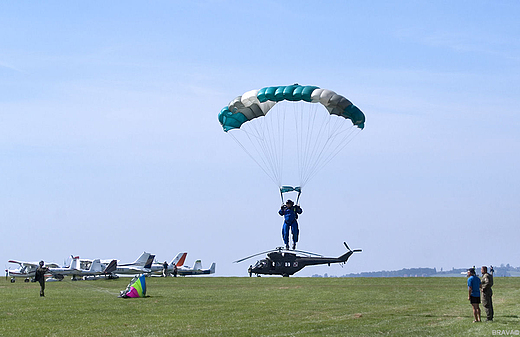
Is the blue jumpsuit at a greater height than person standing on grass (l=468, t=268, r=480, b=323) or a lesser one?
greater

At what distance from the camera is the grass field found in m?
16.7

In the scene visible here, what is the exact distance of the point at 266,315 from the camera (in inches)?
800

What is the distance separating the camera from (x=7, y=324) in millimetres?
18188

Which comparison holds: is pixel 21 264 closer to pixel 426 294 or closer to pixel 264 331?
pixel 426 294

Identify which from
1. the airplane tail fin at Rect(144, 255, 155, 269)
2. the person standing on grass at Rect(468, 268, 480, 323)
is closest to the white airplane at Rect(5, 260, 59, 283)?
the airplane tail fin at Rect(144, 255, 155, 269)

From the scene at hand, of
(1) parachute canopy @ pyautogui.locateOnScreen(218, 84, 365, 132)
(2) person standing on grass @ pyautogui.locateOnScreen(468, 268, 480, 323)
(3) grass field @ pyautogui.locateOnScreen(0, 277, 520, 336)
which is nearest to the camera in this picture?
(3) grass field @ pyautogui.locateOnScreen(0, 277, 520, 336)

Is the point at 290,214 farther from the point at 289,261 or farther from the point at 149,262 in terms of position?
the point at 149,262

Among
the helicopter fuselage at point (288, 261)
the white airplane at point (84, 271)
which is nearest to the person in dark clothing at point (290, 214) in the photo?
the helicopter fuselage at point (288, 261)

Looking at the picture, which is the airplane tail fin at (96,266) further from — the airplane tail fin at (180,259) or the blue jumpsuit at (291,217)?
the blue jumpsuit at (291,217)

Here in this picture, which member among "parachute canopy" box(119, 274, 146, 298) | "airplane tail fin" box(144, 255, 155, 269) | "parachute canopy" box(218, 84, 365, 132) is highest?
"parachute canopy" box(218, 84, 365, 132)

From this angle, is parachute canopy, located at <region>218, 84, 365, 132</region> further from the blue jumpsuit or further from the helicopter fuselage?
the helicopter fuselage

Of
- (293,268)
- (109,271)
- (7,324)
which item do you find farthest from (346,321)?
(109,271)

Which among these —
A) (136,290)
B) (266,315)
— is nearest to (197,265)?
(136,290)

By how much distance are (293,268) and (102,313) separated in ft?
73.1
